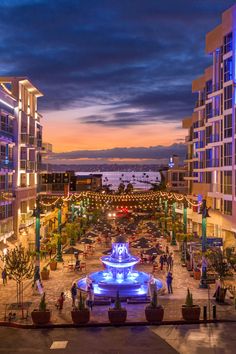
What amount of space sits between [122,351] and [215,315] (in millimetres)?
6514

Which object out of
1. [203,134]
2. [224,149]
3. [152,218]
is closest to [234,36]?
[224,149]

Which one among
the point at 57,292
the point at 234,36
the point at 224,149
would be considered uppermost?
the point at 234,36

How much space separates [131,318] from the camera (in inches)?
1024

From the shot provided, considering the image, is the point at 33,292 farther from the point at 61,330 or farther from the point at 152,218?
the point at 152,218

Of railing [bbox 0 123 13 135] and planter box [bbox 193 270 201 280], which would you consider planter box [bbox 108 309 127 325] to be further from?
railing [bbox 0 123 13 135]

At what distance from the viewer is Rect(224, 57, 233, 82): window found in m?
47.8

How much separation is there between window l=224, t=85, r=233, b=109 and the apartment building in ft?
66.7

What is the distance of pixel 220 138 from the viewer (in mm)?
53500

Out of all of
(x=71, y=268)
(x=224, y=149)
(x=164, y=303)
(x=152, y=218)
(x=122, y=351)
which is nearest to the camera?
(x=122, y=351)

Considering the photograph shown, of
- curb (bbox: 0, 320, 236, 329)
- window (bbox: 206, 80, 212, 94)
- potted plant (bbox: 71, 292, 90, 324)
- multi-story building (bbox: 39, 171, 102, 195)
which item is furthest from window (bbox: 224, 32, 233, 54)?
multi-story building (bbox: 39, 171, 102, 195)

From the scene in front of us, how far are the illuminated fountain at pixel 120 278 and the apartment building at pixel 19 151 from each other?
12549 mm

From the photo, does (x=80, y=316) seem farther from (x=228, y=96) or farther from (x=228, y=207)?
(x=228, y=96)

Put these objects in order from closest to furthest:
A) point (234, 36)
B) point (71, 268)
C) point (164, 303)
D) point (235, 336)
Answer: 1. point (235, 336)
2. point (164, 303)
3. point (71, 268)
4. point (234, 36)

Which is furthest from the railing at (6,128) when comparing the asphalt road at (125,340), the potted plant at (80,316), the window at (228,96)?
the asphalt road at (125,340)
